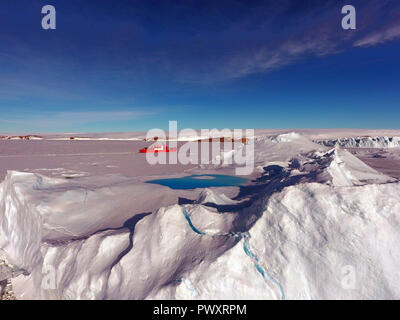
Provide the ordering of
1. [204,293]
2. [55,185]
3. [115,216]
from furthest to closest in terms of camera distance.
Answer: [55,185], [115,216], [204,293]

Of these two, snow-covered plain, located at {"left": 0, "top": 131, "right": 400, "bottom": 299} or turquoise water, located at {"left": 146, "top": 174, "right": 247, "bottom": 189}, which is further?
turquoise water, located at {"left": 146, "top": 174, "right": 247, "bottom": 189}

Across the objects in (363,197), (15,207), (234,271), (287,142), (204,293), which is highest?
→ (287,142)

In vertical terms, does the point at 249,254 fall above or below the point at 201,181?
below

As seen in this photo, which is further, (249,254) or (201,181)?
(201,181)

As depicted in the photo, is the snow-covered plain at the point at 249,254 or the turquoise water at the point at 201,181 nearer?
the snow-covered plain at the point at 249,254

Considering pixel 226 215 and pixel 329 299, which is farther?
pixel 226 215

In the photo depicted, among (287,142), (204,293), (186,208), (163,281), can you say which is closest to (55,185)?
(186,208)
